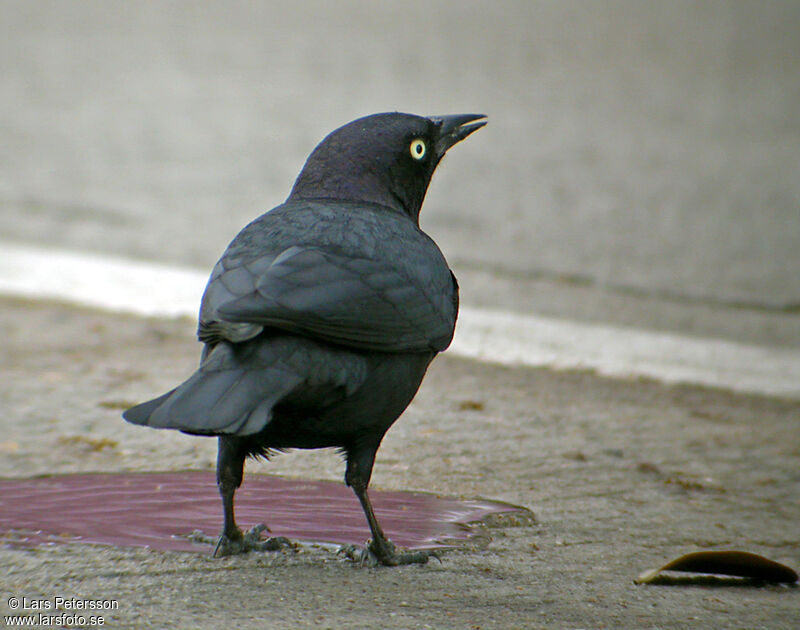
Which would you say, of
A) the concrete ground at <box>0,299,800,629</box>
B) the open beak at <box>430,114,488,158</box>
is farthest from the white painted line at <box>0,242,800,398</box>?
the open beak at <box>430,114,488,158</box>

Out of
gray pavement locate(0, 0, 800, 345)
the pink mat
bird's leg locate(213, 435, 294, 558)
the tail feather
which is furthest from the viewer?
gray pavement locate(0, 0, 800, 345)

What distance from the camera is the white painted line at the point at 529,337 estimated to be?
6680 millimetres

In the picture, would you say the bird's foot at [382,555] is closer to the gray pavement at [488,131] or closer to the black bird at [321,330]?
the black bird at [321,330]

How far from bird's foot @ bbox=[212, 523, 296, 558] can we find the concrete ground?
51 millimetres

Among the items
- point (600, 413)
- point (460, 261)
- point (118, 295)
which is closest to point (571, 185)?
point (460, 261)

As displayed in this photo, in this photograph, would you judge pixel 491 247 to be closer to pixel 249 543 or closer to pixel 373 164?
pixel 373 164

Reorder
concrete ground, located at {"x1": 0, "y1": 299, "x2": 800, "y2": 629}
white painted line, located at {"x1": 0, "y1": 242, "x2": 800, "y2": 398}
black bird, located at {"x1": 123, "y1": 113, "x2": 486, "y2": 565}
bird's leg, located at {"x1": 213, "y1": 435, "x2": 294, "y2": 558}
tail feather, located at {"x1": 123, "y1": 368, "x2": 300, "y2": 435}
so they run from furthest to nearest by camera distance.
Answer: white painted line, located at {"x1": 0, "y1": 242, "x2": 800, "y2": 398}
bird's leg, located at {"x1": 213, "y1": 435, "x2": 294, "y2": 558}
concrete ground, located at {"x1": 0, "y1": 299, "x2": 800, "y2": 629}
black bird, located at {"x1": 123, "y1": 113, "x2": 486, "y2": 565}
tail feather, located at {"x1": 123, "y1": 368, "x2": 300, "y2": 435}

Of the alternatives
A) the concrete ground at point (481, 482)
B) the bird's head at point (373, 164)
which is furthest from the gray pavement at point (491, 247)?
the bird's head at point (373, 164)

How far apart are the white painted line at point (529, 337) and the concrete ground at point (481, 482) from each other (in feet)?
0.92

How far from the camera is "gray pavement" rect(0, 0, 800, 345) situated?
31.7ft

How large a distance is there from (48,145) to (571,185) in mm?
5332

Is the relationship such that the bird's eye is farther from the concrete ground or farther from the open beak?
Answer: the concrete ground

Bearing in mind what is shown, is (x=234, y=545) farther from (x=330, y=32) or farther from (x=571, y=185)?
(x=330, y=32)

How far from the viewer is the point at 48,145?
12336 mm
